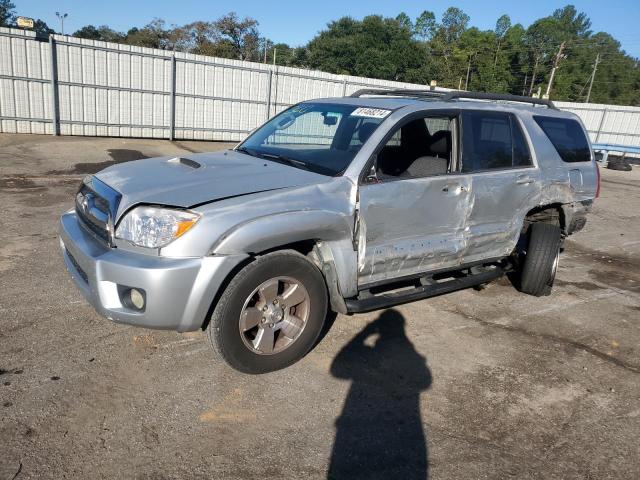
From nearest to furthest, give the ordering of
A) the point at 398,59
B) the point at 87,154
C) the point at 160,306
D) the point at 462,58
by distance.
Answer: the point at 160,306 < the point at 87,154 < the point at 398,59 < the point at 462,58

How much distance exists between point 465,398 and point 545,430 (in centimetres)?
51

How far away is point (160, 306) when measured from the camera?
2.85 meters

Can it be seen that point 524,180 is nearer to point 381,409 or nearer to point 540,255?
point 540,255

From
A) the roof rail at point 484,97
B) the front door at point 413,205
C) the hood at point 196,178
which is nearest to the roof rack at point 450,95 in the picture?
the roof rail at point 484,97

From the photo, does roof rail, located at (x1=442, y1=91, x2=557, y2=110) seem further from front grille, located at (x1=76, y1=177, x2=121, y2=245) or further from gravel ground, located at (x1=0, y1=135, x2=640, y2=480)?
front grille, located at (x1=76, y1=177, x2=121, y2=245)

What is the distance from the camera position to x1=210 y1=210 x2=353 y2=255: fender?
9.59 feet

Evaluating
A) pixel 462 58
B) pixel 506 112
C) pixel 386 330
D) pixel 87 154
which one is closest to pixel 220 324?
pixel 386 330

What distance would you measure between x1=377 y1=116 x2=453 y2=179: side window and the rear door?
0.17 m

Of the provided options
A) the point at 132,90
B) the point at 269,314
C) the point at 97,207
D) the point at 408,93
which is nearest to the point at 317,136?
the point at 408,93

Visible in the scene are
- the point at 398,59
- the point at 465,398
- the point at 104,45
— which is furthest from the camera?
the point at 398,59

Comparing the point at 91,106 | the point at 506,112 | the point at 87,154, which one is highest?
the point at 506,112

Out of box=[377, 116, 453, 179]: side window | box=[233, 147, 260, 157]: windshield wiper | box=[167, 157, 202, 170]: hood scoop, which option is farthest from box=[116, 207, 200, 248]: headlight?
box=[377, 116, 453, 179]: side window

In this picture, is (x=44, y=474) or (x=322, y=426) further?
(x=322, y=426)

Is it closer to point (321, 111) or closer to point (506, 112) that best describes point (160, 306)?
point (321, 111)
